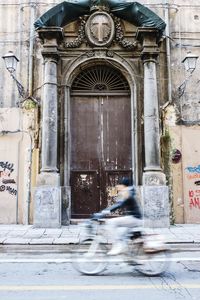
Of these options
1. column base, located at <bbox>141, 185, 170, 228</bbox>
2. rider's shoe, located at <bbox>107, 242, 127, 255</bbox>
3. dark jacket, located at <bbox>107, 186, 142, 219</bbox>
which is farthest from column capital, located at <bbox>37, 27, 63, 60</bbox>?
rider's shoe, located at <bbox>107, 242, 127, 255</bbox>

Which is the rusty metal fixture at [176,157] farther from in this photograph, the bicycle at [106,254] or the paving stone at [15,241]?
the bicycle at [106,254]

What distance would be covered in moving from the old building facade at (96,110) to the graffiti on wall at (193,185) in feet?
0.11

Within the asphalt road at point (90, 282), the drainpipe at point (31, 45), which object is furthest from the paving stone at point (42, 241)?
the drainpipe at point (31, 45)

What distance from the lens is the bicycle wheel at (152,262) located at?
6359 mm

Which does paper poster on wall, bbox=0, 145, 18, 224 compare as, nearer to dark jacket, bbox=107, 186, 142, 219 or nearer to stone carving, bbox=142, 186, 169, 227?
stone carving, bbox=142, 186, 169, 227

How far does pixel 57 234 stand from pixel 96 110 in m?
4.85

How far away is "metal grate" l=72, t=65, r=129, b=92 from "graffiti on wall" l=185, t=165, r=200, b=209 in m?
3.62

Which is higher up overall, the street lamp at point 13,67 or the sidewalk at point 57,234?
the street lamp at point 13,67

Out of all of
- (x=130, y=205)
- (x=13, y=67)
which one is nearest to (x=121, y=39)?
(x=13, y=67)

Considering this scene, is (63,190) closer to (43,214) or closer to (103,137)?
(43,214)

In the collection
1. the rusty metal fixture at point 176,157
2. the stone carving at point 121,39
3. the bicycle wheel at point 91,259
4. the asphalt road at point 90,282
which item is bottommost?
the asphalt road at point 90,282

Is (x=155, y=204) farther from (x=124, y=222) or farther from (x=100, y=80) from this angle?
(x=124, y=222)

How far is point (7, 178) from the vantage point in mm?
12969

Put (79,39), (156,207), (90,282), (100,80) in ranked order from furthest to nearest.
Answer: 1. (100,80)
2. (79,39)
3. (156,207)
4. (90,282)
